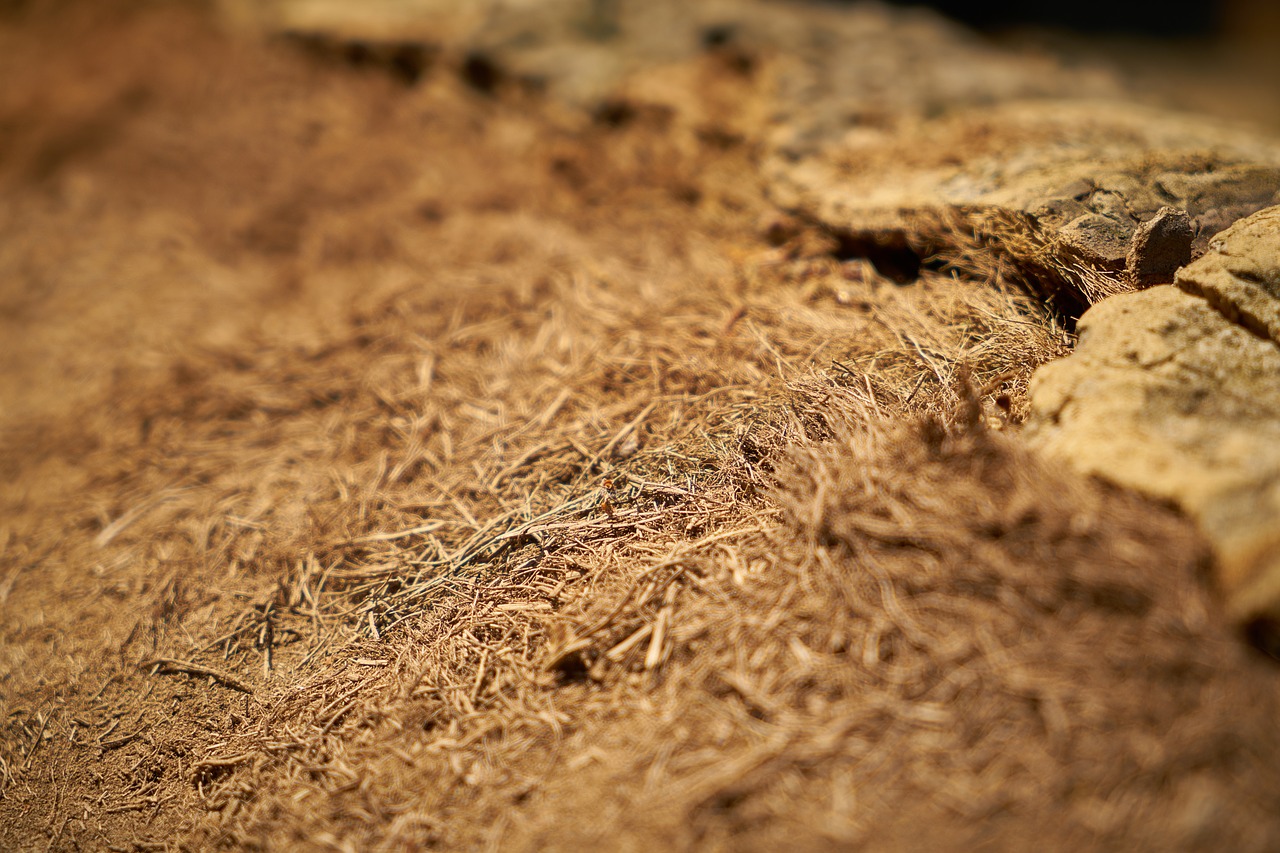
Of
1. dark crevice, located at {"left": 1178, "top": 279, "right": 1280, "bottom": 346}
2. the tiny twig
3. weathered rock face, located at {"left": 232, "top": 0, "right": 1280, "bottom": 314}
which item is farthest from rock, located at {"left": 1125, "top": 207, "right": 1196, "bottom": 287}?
the tiny twig

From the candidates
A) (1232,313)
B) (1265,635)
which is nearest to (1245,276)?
(1232,313)

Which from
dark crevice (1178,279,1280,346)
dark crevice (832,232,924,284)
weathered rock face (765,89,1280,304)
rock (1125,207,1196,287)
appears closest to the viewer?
dark crevice (1178,279,1280,346)

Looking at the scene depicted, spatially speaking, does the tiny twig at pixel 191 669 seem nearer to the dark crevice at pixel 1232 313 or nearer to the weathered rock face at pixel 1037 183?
the weathered rock face at pixel 1037 183

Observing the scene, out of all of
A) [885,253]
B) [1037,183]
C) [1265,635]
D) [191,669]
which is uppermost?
[1037,183]

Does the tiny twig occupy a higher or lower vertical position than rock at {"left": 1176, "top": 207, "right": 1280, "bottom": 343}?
lower

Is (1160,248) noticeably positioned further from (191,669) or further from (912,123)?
(191,669)

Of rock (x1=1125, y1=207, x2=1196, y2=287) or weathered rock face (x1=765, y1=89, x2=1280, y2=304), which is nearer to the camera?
rock (x1=1125, y1=207, x2=1196, y2=287)

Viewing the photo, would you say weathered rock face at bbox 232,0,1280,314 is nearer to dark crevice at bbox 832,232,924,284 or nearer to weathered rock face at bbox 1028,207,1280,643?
dark crevice at bbox 832,232,924,284

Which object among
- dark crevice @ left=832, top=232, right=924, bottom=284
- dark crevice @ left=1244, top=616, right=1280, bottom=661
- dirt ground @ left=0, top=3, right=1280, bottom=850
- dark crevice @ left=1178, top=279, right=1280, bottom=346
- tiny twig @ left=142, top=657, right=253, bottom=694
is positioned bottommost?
tiny twig @ left=142, top=657, right=253, bottom=694
